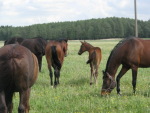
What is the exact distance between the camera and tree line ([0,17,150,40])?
95.5 m

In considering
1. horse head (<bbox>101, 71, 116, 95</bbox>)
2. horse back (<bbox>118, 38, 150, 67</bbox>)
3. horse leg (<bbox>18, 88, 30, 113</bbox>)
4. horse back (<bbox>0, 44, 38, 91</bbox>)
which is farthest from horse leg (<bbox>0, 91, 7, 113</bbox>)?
horse back (<bbox>118, 38, 150, 67</bbox>)

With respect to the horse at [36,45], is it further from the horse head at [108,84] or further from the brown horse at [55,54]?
the horse head at [108,84]

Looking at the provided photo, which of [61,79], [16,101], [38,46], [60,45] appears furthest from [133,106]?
[38,46]

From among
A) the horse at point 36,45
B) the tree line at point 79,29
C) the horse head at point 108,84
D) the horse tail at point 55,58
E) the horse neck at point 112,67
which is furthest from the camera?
the tree line at point 79,29

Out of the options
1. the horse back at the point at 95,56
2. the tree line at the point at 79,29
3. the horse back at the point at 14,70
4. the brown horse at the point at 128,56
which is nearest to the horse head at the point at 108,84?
the brown horse at the point at 128,56

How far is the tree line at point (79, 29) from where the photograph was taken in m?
95.5

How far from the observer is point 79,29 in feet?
324

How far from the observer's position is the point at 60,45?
12.5 meters

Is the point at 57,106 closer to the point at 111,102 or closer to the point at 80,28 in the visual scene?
the point at 111,102

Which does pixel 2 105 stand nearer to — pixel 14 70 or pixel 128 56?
pixel 14 70

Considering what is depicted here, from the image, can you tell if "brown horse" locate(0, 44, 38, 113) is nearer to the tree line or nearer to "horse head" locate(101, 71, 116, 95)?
"horse head" locate(101, 71, 116, 95)

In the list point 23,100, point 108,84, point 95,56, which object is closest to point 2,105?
point 23,100

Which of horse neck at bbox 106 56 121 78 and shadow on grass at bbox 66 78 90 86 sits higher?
horse neck at bbox 106 56 121 78

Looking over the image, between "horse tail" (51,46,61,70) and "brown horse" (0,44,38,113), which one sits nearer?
"brown horse" (0,44,38,113)
